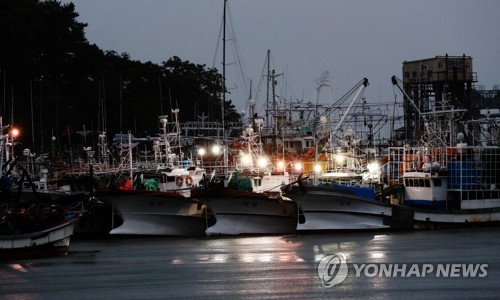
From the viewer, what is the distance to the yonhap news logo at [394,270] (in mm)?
30125

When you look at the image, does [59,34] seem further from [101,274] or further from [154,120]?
[101,274]

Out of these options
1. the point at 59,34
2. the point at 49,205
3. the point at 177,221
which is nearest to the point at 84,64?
the point at 59,34

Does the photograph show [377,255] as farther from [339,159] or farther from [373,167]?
[339,159]

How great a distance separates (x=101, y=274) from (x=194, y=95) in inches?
2941

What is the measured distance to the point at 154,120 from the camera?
8875 centimetres

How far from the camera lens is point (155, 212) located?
44.4 metres

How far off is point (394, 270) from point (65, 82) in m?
62.6

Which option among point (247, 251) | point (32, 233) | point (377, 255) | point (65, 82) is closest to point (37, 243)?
point (32, 233)

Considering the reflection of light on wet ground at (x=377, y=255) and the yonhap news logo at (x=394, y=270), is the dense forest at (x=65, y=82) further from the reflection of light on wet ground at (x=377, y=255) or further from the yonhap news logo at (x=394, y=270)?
the yonhap news logo at (x=394, y=270)

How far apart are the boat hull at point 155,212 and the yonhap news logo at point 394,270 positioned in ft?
39.6

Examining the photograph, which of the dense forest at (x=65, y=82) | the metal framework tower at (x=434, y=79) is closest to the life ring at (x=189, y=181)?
the dense forest at (x=65, y=82)

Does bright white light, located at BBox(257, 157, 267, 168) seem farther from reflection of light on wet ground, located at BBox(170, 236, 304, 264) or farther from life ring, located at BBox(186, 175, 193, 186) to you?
reflection of light on wet ground, located at BBox(170, 236, 304, 264)

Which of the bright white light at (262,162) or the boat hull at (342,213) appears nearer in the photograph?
the boat hull at (342,213)

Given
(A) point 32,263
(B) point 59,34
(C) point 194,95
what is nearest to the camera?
(A) point 32,263
